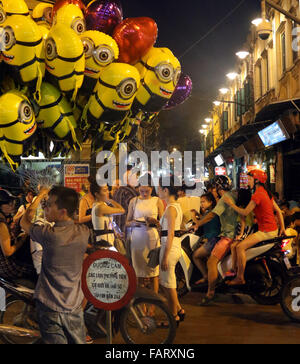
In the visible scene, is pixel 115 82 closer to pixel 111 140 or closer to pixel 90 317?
pixel 111 140

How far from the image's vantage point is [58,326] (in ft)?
12.3

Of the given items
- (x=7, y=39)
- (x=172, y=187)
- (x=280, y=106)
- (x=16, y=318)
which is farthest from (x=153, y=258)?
(x=280, y=106)

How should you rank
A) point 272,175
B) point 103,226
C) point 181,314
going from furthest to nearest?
point 272,175, point 181,314, point 103,226

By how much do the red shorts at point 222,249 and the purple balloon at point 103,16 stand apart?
3.84m

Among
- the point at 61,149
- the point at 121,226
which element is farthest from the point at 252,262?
the point at 61,149

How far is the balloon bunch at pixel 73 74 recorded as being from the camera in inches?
172

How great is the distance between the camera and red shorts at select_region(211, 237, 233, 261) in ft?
24.4

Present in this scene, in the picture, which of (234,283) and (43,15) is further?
(234,283)

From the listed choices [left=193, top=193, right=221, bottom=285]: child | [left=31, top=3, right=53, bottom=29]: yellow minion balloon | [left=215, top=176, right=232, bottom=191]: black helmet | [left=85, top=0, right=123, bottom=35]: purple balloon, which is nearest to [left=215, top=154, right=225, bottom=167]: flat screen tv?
Answer: [left=215, top=176, right=232, bottom=191]: black helmet

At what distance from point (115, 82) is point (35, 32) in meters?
0.92

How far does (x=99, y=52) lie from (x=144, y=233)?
2.92 m

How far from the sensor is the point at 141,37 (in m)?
5.11

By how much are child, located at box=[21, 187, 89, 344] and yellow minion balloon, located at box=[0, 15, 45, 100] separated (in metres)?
1.27

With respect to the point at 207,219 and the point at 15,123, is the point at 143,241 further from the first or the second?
the point at 15,123
